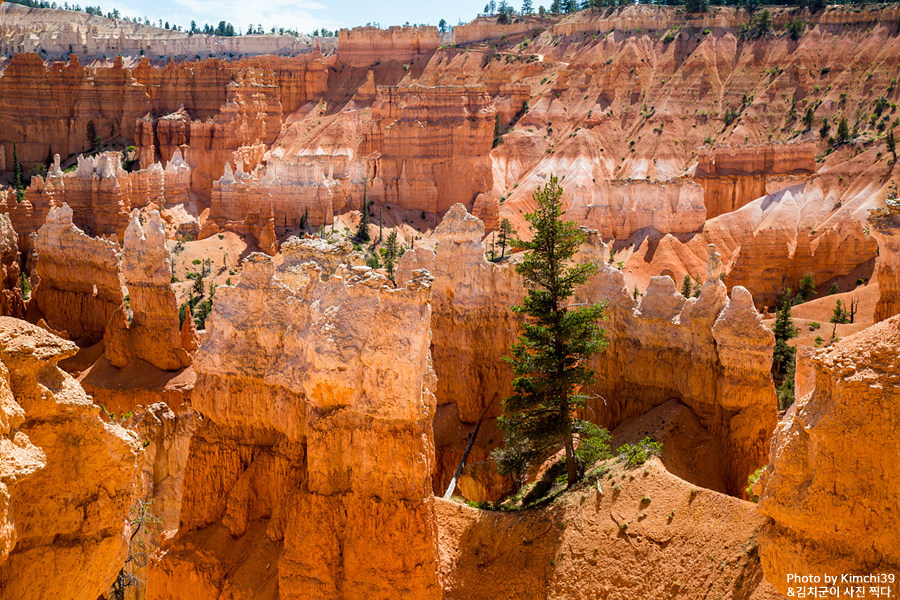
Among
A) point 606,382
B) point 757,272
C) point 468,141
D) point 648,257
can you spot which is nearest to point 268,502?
point 606,382

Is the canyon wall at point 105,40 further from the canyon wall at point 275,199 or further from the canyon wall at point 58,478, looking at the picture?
the canyon wall at point 58,478

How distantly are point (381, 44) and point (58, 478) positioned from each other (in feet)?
315

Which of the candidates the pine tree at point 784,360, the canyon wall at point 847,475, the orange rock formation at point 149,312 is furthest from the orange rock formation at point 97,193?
the canyon wall at point 847,475

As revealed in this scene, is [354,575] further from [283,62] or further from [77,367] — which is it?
[283,62]

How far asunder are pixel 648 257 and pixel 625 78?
32321 millimetres

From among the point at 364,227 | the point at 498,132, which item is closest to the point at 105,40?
the point at 498,132

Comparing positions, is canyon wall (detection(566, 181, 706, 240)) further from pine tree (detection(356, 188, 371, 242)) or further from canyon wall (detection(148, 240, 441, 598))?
canyon wall (detection(148, 240, 441, 598))

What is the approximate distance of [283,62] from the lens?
93562 millimetres

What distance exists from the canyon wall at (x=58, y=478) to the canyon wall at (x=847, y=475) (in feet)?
23.2

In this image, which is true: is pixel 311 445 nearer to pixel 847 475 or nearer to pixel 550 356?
pixel 550 356

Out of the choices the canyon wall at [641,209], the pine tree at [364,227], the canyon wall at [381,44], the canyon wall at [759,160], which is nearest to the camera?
the pine tree at [364,227]

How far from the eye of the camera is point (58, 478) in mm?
8031

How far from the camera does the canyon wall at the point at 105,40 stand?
428 feet

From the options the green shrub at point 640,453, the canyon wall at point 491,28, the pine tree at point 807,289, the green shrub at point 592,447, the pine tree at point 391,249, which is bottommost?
the pine tree at point 807,289
